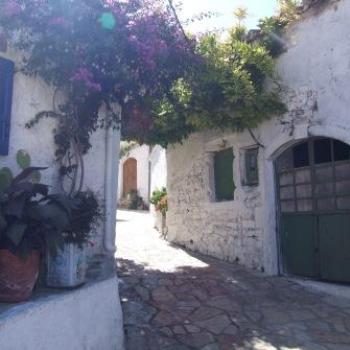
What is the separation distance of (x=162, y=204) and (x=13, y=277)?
8.43m

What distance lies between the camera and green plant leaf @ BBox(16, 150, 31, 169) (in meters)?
4.40

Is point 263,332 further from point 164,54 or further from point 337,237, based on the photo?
point 164,54

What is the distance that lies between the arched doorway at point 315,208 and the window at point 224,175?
1172 millimetres

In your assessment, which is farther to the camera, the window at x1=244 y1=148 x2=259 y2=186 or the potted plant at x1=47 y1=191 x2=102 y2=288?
the window at x1=244 y1=148 x2=259 y2=186

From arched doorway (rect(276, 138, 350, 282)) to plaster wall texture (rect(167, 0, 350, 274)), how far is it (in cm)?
21

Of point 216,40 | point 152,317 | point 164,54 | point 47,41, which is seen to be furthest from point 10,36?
point 216,40

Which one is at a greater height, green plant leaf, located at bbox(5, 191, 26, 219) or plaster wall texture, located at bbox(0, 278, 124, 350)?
green plant leaf, located at bbox(5, 191, 26, 219)

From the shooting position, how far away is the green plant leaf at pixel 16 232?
3484 mm

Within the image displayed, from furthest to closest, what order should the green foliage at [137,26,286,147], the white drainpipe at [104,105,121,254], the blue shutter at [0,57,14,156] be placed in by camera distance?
the green foliage at [137,26,286,147]
the white drainpipe at [104,105,121,254]
the blue shutter at [0,57,14,156]

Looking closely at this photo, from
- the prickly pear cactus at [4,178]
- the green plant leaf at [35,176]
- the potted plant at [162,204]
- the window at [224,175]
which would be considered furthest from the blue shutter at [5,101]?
the potted plant at [162,204]

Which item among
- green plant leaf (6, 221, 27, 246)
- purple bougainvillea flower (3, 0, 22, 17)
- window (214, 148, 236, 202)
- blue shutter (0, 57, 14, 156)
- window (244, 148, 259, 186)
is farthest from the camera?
window (214, 148, 236, 202)

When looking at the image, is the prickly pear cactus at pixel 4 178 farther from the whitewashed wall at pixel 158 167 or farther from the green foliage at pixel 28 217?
the whitewashed wall at pixel 158 167

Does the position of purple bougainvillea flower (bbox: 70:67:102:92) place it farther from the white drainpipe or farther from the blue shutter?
the white drainpipe

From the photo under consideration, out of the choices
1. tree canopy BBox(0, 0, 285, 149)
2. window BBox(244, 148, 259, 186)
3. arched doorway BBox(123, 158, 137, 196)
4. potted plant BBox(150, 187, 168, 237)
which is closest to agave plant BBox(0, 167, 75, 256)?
tree canopy BBox(0, 0, 285, 149)
